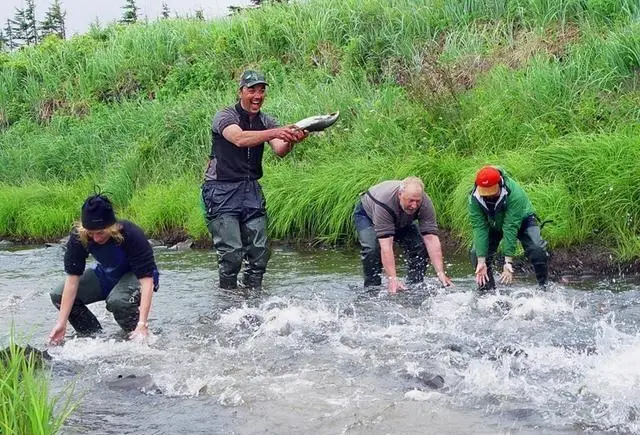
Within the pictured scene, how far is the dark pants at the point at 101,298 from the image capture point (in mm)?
7012

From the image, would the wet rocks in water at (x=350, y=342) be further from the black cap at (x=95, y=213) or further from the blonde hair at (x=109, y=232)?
the black cap at (x=95, y=213)

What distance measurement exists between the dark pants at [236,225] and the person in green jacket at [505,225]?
6.94 ft

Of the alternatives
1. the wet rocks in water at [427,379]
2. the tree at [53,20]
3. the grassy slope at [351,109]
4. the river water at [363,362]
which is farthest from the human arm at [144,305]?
the tree at [53,20]

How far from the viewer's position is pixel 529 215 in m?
8.16

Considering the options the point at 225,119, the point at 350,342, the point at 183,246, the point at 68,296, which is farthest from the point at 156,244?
the point at 350,342

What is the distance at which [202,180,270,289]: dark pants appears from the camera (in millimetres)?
8695

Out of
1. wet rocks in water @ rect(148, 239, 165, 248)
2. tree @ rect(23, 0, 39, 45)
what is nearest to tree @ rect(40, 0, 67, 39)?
tree @ rect(23, 0, 39, 45)

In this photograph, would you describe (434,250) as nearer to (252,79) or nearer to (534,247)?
(534,247)

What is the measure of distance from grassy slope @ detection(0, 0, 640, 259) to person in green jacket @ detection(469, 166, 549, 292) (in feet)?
4.21

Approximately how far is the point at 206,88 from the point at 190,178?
4224mm

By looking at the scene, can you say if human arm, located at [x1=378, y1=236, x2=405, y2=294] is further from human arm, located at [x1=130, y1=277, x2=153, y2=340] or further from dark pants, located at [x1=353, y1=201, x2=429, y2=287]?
human arm, located at [x1=130, y1=277, x2=153, y2=340]

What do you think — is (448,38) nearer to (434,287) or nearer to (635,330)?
(434,287)

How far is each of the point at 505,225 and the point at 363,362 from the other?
251cm

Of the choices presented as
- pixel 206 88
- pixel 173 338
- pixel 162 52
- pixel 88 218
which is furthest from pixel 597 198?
pixel 162 52
